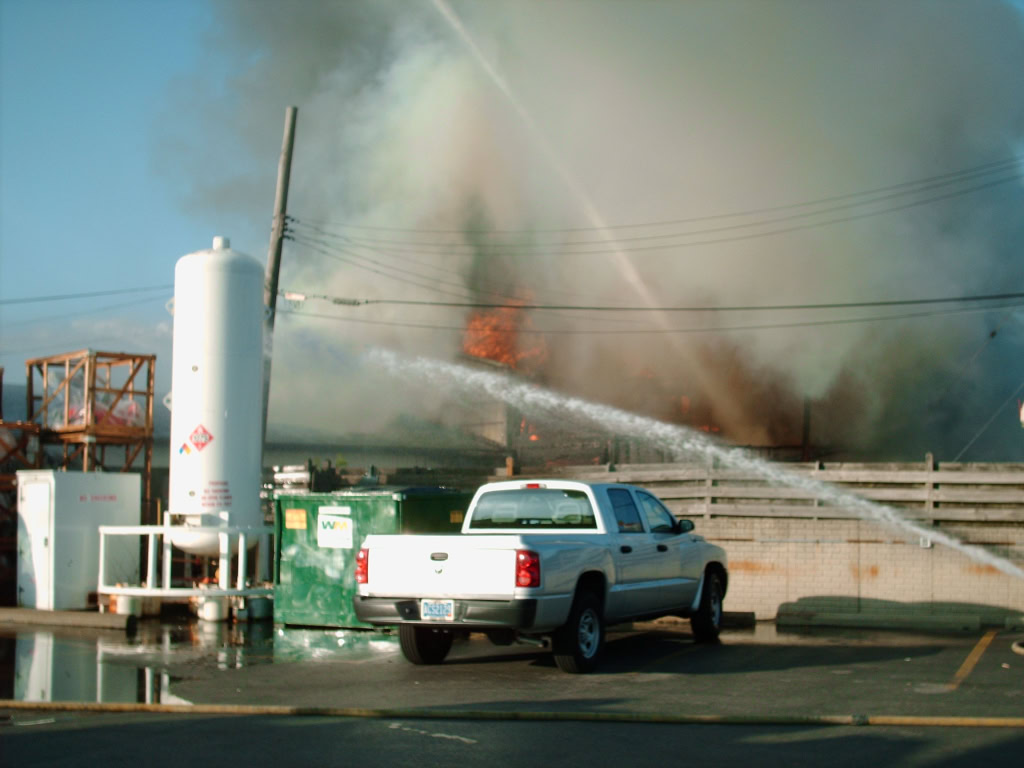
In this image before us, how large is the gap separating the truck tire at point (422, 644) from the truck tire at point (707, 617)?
10.1ft

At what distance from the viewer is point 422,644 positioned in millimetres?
10266

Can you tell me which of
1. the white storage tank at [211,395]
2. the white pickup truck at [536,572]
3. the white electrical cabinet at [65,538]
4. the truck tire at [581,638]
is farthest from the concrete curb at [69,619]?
the truck tire at [581,638]

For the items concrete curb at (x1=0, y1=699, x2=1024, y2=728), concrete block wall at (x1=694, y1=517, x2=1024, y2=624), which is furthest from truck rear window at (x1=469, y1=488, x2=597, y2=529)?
concrete block wall at (x1=694, y1=517, x2=1024, y2=624)

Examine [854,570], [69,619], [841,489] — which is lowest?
[69,619]

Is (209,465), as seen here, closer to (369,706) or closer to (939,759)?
(369,706)

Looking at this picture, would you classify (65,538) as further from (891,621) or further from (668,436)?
(668,436)

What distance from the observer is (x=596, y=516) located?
1046 centimetres

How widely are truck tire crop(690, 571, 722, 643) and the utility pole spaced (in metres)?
10.6

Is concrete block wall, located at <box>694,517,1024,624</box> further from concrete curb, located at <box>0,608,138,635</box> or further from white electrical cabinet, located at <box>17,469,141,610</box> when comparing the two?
white electrical cabinet, located at <box>17,469,141,610</box>

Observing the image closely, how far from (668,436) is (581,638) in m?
20.1

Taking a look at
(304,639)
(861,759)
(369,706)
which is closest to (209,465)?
(304,639)

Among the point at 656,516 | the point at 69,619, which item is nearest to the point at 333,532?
the point at 69,619

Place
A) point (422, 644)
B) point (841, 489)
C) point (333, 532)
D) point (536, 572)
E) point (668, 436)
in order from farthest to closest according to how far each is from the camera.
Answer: point (668, 436) → point (841, 489) → point (333, 532) → point (422, 644) → point (536, 572)

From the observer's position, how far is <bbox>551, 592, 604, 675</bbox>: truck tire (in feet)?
31.0
